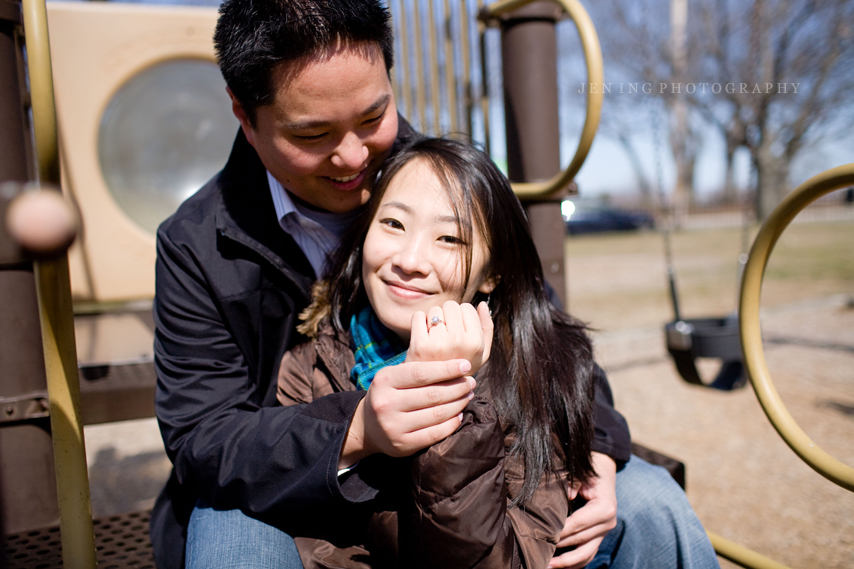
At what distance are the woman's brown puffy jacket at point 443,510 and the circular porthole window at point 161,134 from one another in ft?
7.34

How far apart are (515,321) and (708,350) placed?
1.82 metres

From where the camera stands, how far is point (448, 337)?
1.14 m

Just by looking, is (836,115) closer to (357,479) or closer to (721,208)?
(721,208)

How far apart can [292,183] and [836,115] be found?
15.4 m

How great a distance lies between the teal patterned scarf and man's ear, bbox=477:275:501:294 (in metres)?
0.23

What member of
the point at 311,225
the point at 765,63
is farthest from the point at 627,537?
the point at 765,63

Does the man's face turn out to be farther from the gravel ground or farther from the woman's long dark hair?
the gravel ground

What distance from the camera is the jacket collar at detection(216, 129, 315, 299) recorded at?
5.04 feet

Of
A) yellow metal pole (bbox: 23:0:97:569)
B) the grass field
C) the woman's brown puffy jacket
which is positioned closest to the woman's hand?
the woman's brown puffy jacket

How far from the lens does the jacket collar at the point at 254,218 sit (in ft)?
5.04

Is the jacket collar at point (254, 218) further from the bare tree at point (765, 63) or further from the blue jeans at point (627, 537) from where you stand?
the bare tree at point (765, 63)

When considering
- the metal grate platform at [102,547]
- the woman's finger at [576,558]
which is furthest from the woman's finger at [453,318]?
the metal grate platform at [102,547]

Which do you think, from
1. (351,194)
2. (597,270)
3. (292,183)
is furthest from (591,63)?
(597,270)

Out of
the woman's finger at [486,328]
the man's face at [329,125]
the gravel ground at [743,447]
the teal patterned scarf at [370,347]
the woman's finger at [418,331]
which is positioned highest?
the man's face at [329,125]
